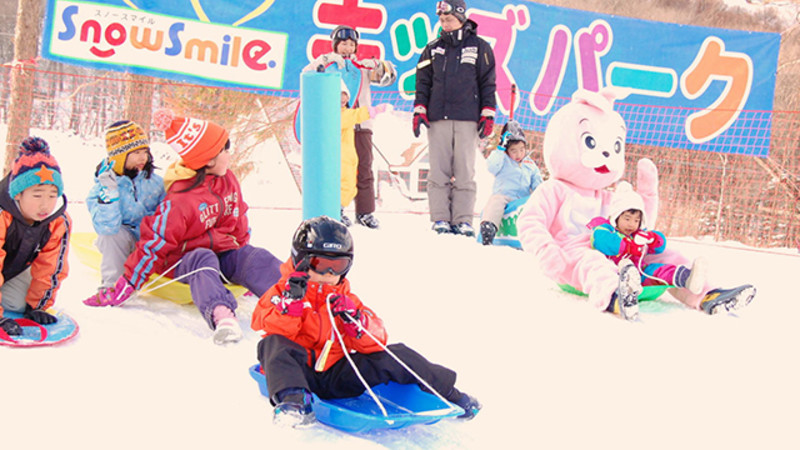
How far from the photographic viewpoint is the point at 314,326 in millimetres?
2197

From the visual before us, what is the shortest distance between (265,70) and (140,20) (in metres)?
1.14

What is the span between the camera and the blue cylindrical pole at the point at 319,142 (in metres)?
2.81

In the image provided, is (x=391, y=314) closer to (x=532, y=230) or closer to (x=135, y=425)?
(x=532, y=230)

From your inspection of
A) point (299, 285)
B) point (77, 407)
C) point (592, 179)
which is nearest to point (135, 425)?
point (77, 407)

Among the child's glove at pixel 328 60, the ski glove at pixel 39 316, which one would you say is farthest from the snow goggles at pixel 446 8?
the ski glove at pixel 39 316

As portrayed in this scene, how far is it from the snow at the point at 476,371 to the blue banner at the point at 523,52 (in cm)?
295

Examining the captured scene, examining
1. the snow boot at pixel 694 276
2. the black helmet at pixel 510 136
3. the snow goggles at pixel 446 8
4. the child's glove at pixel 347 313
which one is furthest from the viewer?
the black helmet at pixel 510 136

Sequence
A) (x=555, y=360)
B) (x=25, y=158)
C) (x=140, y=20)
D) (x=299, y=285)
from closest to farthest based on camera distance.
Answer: (x=299, y=285) → (x=25, y=158) → (x=555, y=360) → (x=140, y=20)

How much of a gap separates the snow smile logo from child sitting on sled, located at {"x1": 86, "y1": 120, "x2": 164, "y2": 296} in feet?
10.7

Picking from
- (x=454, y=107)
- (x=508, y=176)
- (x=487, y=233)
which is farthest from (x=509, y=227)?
(x=454, y=107)

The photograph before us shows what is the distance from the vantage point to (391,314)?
10.6ft

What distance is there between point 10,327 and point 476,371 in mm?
1661

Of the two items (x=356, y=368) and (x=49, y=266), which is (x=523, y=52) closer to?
(x=49, y=266)

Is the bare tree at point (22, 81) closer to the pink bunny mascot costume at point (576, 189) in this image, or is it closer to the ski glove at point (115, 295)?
the ski glove at point (115, 295)
